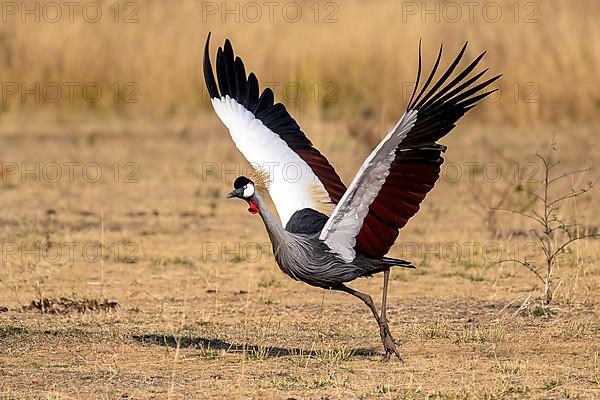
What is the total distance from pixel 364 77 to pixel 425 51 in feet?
3.07

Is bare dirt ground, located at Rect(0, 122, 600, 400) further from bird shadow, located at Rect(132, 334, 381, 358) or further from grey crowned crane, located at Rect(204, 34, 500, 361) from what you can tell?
grey crowned crane, located at Rect(204, 34, 500, 361)

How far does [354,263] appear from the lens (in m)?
6.25

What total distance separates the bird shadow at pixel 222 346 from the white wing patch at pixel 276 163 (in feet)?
2.45

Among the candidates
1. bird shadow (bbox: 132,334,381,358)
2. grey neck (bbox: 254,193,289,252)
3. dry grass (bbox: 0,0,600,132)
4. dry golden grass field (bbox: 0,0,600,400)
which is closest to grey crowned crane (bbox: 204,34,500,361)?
grey neck (bbox: 254,193,289,252)

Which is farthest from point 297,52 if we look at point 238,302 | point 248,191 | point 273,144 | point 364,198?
point 364,198

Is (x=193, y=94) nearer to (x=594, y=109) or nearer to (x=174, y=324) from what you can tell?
(x=594, y=109)

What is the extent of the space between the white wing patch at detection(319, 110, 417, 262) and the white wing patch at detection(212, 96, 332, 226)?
66cm

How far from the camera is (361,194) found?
19.5ft

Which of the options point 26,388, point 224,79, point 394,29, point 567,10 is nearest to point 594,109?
point 567,10

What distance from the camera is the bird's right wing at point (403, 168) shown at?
19.1 feet

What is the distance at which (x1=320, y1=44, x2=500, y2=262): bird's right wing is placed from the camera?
5.81m

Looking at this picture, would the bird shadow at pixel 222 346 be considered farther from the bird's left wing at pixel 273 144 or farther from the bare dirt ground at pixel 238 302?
the bird's left wing at pixel 273 144

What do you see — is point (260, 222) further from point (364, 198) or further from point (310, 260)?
point (364, 198)

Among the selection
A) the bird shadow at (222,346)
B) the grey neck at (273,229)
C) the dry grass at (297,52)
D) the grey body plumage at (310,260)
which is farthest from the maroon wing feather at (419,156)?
the dry grass at (297,52)
